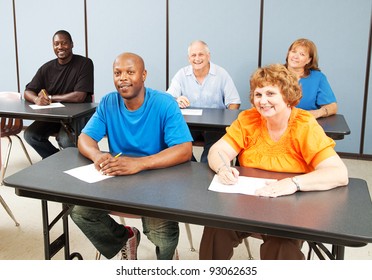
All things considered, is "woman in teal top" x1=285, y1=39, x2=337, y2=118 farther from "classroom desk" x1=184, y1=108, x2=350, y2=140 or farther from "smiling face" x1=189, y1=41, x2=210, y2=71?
"smiling face" x1=189, y1=41, x2=210, y2=71

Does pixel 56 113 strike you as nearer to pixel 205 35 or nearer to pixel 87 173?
pixel 87 173

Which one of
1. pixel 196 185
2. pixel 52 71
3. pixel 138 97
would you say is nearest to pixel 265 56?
pixel 52 71

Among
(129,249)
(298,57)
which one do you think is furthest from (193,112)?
(129,249)

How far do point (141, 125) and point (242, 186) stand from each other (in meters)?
0.72

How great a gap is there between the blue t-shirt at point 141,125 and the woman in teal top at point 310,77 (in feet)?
5.03

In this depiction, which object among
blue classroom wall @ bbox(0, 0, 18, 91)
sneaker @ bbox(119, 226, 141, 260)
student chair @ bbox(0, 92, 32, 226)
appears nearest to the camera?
sneaker @ bbox(119, 226, 141, 260)

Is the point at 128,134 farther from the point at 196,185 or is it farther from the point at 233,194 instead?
the point at 233,194

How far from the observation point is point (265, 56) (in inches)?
187

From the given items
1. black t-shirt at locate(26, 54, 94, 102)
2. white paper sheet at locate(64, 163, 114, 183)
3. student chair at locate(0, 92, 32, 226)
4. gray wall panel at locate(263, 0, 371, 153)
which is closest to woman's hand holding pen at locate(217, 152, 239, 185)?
white paper sheet at locate(64, 163, 114, 183)

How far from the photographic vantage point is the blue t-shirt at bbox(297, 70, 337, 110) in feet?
A: 11.2

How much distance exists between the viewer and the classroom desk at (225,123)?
9.18 ft

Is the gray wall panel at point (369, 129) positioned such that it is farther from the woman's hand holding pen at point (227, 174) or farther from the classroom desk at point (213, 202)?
the woman's hand holding pen at point (227, 174)

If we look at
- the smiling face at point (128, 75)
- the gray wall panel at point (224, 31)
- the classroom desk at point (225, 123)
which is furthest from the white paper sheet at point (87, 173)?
the gray wall panel at point (224, 31)

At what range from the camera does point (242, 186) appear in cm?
Result: 174
